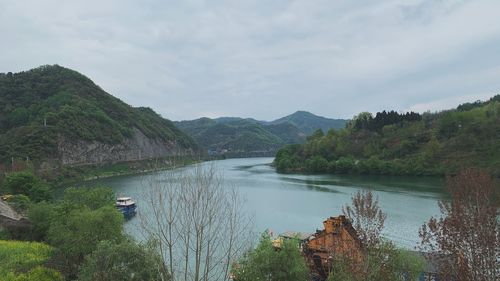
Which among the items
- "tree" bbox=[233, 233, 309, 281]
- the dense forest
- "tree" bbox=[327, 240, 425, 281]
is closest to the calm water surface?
"tree" bbox=[233, 233, 309, 281]

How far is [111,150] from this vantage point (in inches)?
5335

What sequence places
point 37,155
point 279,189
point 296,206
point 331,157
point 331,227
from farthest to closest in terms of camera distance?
point 331,157 < point 37,155 < point 279,189 < point 296,206 < point 331,227

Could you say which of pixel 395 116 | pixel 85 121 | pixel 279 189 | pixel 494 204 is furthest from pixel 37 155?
pixel 494 204

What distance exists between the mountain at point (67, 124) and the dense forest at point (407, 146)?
2149 inches

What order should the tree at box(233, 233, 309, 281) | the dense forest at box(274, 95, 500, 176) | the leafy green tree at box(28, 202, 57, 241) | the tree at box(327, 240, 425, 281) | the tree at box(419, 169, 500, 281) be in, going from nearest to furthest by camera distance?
the tree at box(419, 169, 500, 281) < the tree at box(327, 240, 425, 281) < the tree at box(233, 233, 309, 281) < the leafy green tree at box(28, 202, 57, 241) < the dense forest at box(274, 95, 500, 176)

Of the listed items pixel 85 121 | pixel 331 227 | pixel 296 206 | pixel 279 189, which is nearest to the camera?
pixel 331 227

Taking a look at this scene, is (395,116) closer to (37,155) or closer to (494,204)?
(37,155)

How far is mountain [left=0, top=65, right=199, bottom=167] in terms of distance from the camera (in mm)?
107125

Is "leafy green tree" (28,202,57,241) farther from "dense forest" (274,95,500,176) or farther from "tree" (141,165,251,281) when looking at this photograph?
"dense forest" (274,95,500,176)

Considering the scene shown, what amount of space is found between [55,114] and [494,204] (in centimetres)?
12743

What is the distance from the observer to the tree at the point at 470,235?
26.2 ft

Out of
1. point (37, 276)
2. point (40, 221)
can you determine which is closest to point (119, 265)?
point (37, 276)

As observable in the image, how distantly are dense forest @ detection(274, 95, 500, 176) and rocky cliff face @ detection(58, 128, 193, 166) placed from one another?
42100mm

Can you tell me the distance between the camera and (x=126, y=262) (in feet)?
53.0
